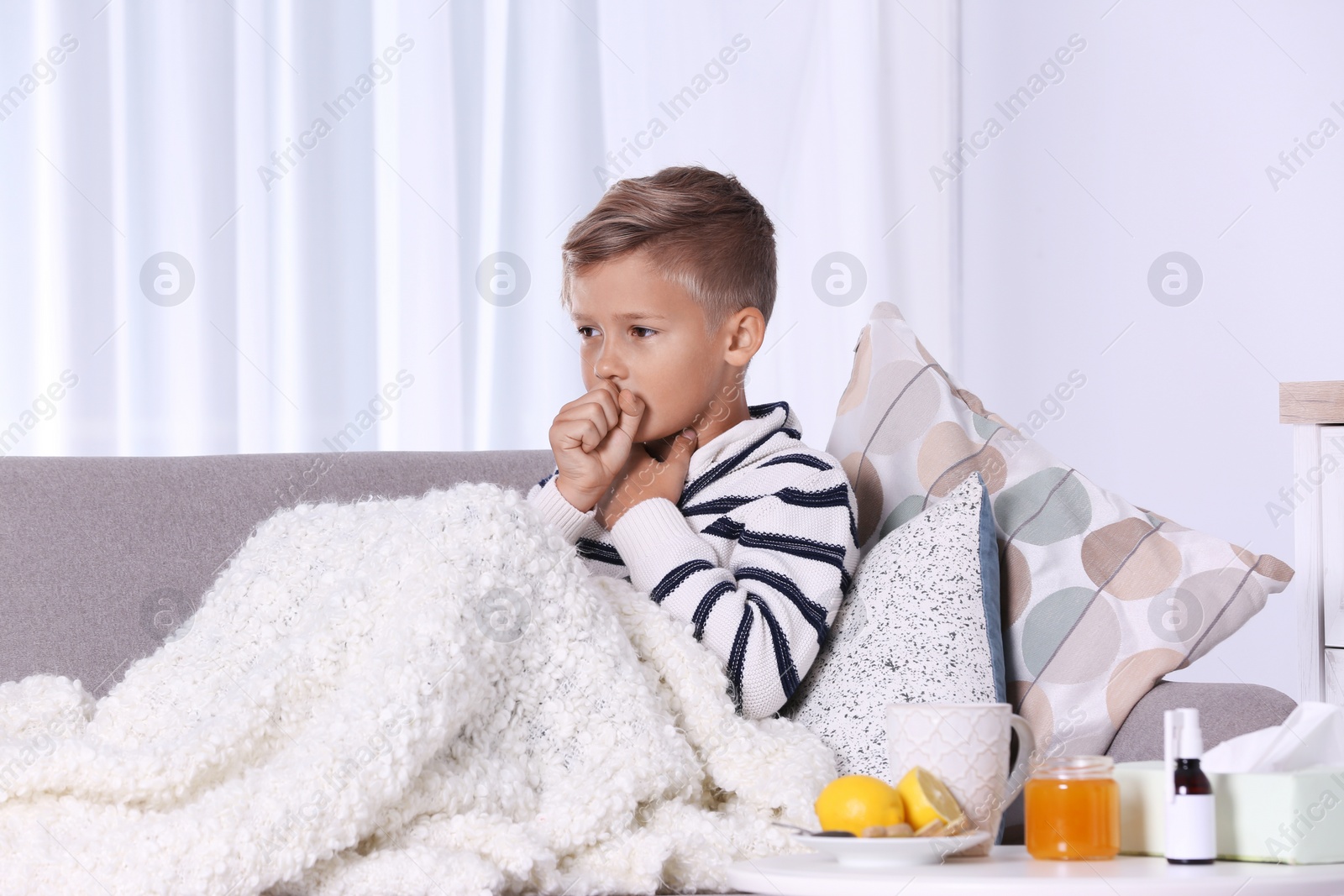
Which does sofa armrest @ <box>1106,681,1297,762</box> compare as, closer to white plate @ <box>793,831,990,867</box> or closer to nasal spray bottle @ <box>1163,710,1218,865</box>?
nasal spray bottle @ <box>1163,710,1218,865</box>

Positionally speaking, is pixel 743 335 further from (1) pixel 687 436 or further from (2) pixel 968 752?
(2) pixel 968 752

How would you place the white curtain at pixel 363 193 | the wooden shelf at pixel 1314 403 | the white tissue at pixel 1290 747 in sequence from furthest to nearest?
the white curtain at pixel 363 193
the wooden shelf at pixel 1314 403
the white tissue at pixel 1290 747

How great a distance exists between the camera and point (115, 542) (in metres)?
1.33

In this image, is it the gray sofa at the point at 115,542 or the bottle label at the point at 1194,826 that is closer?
the bottle label at the point at 1194,826

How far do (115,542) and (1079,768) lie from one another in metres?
1.03

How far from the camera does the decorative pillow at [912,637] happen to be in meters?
1.10

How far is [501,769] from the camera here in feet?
3.09

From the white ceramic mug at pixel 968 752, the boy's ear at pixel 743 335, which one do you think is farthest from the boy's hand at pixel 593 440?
the white ceramic mug at pixel 968 752

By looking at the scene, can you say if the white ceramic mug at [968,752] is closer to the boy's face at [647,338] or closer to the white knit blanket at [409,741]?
the white knit blanket at [409,741]

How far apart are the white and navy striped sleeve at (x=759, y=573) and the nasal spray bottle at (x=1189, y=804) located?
0.42 metres

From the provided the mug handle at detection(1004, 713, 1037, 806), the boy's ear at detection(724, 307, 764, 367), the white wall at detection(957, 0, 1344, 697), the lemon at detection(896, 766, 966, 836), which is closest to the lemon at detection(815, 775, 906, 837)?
the lemon at detection(896, 766, 966, 836)

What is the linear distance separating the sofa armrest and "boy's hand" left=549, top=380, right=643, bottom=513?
561 mm

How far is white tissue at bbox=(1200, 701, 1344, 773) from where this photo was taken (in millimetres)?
804

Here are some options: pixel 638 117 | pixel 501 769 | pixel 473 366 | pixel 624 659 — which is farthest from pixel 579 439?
pixel 638 117
